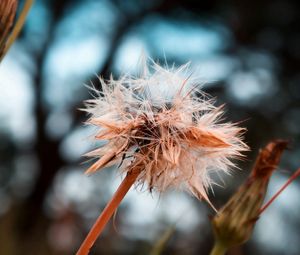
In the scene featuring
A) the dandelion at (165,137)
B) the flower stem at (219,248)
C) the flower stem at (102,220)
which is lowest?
the flower stem at (219,248)

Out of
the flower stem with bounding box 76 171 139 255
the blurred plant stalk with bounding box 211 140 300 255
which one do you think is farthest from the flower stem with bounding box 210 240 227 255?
the flower stem with bounding box 76 171 139 255

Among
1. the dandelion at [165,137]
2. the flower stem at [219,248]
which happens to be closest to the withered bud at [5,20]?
the dandelion at [165,137]

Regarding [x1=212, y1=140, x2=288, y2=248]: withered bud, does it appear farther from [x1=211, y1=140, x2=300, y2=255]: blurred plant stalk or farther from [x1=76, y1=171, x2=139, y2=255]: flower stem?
[x1=76, y1=171, x2=139, y2=255]: flower stem

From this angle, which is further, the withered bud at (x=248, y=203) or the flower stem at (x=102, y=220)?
the withered bud at (x=248, y=203)

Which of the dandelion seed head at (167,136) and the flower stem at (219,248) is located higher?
the dandelion seed head at (167,136)

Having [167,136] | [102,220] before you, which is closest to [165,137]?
[167,136]

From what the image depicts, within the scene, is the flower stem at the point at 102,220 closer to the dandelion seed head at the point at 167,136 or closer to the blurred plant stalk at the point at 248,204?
the dandelion seed head at the point at 167,136

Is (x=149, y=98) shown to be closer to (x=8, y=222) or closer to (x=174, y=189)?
(x=174, y=189)

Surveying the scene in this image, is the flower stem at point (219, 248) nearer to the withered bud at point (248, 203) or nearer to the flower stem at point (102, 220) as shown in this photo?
the withered bud at point (248, 203)
